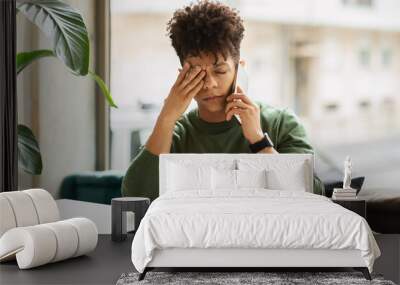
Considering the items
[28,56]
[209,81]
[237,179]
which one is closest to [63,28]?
[28,56]

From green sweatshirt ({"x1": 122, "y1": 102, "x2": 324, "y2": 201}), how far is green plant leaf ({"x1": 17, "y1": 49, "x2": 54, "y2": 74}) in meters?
1.24

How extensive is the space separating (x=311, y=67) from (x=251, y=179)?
4.34ft

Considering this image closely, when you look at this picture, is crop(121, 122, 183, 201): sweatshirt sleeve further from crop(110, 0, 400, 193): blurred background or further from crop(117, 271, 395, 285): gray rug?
crop(117, 271, 395, 285): gray rug

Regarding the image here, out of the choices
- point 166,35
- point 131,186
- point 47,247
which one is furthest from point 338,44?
point 47,247

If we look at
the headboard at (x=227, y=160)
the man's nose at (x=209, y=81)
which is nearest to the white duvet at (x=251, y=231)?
the headboard at (x=227, y=160)

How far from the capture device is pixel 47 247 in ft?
17.8

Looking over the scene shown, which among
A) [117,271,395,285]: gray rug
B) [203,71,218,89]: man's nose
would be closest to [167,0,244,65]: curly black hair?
[203,71,218,89]: man's nose

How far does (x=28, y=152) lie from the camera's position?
23.3 ft

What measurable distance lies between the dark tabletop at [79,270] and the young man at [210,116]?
118 cm

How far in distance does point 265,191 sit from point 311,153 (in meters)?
1.08

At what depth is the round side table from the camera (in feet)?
21.6

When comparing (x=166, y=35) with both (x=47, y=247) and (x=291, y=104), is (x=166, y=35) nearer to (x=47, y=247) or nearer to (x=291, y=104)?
(x=291, y=104)

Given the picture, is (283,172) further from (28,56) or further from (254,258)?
(28,56)

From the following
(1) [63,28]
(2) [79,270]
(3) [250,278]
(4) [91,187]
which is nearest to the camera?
(3) [250,278]
